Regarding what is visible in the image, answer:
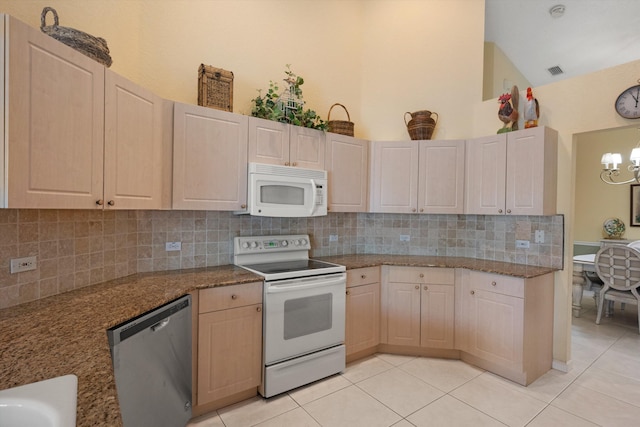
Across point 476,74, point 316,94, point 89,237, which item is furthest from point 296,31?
point 89,237

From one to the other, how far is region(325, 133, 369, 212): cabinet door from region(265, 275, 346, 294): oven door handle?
75 centimetres

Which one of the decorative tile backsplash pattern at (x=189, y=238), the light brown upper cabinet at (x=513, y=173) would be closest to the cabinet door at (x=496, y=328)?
the decorative tile backsplash pattern at (x=189, y=238)

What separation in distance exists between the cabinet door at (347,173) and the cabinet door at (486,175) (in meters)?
1.02

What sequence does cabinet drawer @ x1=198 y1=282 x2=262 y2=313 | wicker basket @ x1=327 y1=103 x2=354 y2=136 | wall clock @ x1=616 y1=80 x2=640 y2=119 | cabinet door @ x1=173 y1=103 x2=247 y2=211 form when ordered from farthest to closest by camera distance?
wicker basket @ x1=327 y1=103 x2=354 y2=136 < wall clock @ x1=616 y1=80 x2=640 y2=119 < cabinet door @ x1=173 y1=103 x2=247 y2=211 < cabinet drawer @ x1=198 y1=282 x2=262 y2=313

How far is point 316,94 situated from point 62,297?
2.79m

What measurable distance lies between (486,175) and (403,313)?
1551 mm

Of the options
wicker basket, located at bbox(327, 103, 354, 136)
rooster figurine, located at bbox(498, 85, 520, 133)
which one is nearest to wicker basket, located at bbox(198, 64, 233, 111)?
wicker basket, located at bbox(327, 103, 354, 136)

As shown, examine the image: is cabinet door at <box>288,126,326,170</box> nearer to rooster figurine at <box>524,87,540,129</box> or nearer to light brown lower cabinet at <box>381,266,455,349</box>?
light brown lower cabinet at <box>381,266,455,349</box>

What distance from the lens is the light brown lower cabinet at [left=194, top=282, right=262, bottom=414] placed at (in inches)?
79.2

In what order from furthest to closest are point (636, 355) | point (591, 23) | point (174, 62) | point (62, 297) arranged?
point (591, 23) → point (636, 355) → point (174, 62) → point (62, 297)

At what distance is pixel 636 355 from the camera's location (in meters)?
2.99

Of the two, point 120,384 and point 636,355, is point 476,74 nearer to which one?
point 636,355

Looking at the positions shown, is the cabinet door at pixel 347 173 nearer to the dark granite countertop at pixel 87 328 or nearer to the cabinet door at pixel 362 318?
the cabinet door at pixel 362 318

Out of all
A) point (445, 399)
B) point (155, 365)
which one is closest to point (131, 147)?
point (155, 365)
